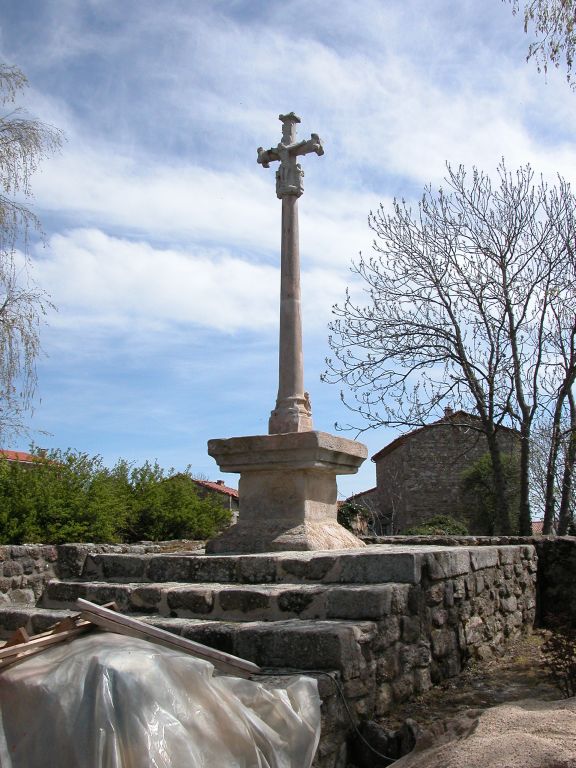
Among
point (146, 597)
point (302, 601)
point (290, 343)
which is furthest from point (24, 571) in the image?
point (302, 601)

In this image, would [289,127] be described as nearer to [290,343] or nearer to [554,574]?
[290,343]

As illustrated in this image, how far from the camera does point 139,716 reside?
8.35 ft

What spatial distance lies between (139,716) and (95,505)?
8.01 meters

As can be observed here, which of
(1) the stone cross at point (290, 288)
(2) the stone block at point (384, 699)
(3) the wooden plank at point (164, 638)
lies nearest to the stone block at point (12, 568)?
(1) the stone cross at point (290, 288)

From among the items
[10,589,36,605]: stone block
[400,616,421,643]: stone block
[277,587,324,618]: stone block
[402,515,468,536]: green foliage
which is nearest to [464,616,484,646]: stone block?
[400,616,421,643]: stone block

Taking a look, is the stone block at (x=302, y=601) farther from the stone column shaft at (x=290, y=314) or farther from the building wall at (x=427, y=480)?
the building wall at (x=427, y=480)

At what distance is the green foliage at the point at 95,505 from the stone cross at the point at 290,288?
15.4ft

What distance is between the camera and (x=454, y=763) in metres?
2.82

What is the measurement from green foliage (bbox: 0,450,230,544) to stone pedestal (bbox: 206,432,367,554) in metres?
4.32

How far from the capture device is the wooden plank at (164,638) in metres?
3.33

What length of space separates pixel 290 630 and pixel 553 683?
212cm

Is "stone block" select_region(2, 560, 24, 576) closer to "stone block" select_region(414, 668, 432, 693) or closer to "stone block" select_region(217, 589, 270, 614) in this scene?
"stone block" select_region(217, 589, 270, 614)

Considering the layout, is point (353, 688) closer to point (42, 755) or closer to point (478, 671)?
point (42, 755)

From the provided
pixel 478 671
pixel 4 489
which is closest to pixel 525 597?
pixel 478 671
